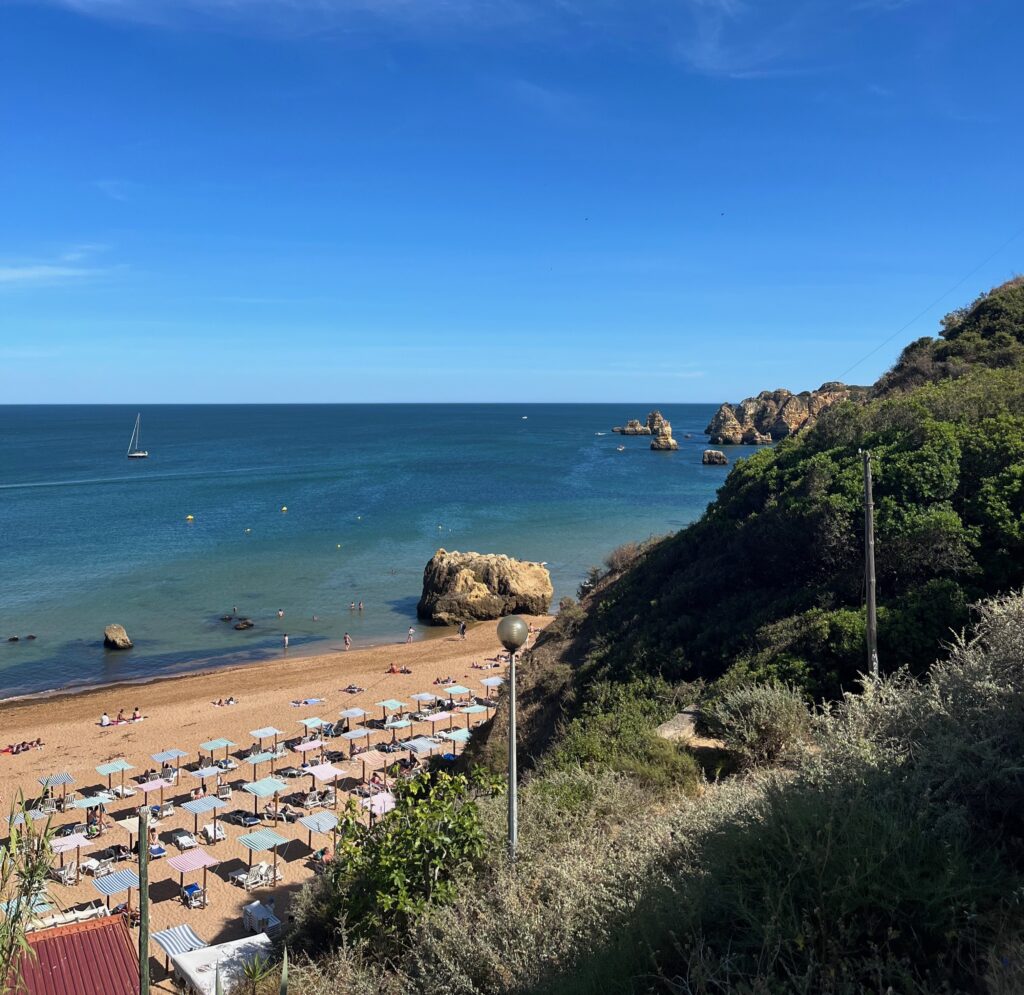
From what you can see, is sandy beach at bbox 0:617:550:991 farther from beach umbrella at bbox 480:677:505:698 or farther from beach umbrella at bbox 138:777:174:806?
beach umbrella at bbox 480:677:505:698

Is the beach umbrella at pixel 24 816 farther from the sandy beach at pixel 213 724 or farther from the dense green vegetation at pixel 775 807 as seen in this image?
the dense green vegetation at pixel 775 807

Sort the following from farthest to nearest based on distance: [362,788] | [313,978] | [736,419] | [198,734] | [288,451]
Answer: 1. [736,419]
2. [288,451]
3. [198,734]
4. [362,788]
5. [313,978]

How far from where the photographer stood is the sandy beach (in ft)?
49.7

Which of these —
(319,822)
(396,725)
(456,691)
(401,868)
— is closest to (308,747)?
(396,725)

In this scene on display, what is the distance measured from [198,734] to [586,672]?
1465 cm

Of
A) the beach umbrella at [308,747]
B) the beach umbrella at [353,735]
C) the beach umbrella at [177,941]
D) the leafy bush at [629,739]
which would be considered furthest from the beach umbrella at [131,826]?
the leafy bush at [629,739]

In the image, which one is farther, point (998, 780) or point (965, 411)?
point (965, 411)

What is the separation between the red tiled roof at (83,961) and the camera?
8562 mm

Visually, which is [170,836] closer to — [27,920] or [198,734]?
[198,734]

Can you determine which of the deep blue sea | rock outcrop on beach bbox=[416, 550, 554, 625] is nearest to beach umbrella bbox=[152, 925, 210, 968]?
the deep blue sea

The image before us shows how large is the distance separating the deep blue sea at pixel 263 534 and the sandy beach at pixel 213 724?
2.66 meters

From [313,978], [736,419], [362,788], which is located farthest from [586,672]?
[736,419]

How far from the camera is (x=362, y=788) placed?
64.2 feet

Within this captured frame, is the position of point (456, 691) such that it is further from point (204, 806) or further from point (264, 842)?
point (264, 842)
